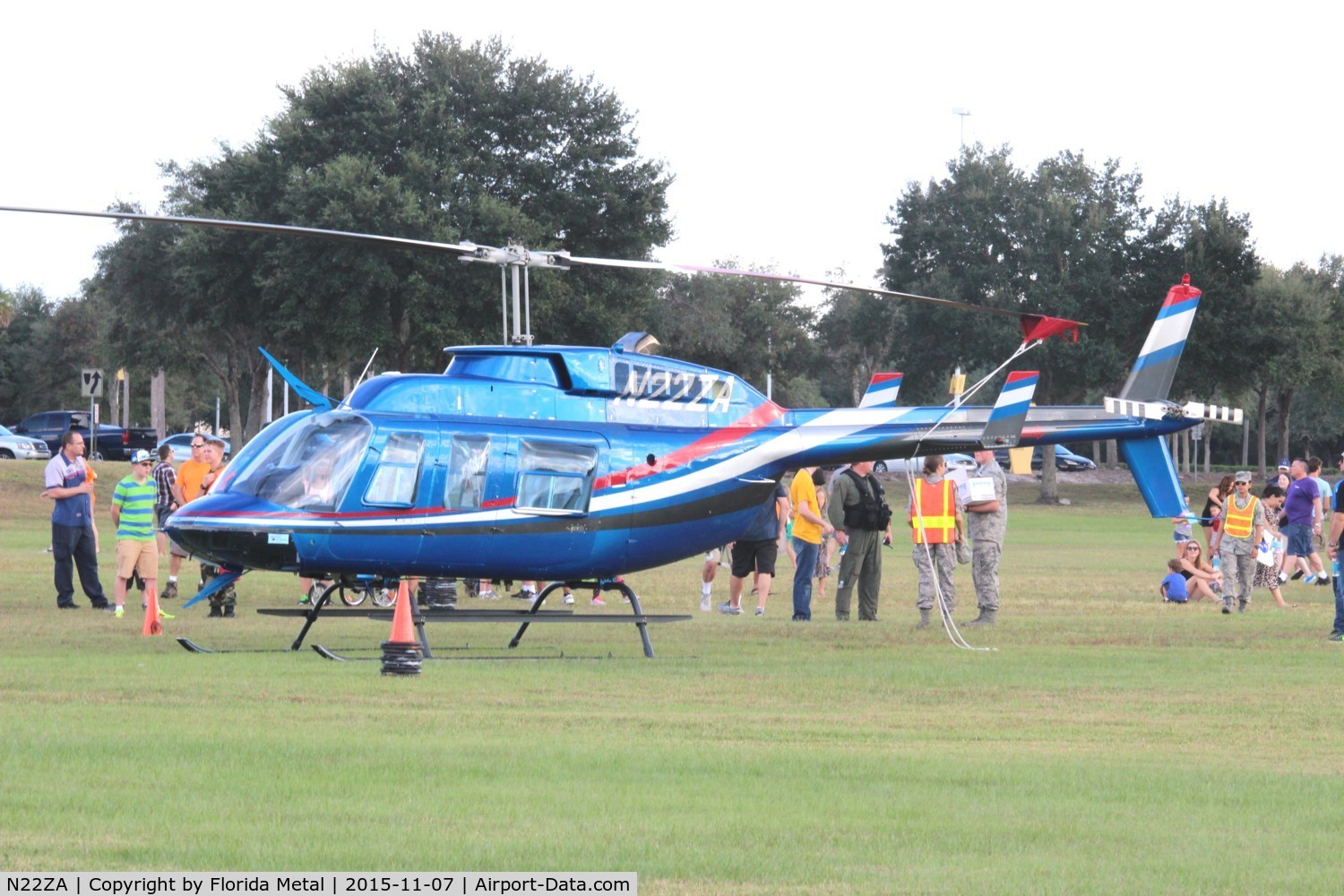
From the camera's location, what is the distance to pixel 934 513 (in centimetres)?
1897

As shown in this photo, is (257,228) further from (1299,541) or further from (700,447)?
(1299,541)

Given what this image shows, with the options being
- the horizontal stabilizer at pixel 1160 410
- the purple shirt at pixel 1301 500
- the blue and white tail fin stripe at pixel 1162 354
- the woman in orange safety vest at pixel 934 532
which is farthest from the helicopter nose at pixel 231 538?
the purple shirt at pixel 1301 500

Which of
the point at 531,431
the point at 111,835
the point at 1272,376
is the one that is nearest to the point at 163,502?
the point at 531,431

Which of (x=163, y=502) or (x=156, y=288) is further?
(x=156, y=288)

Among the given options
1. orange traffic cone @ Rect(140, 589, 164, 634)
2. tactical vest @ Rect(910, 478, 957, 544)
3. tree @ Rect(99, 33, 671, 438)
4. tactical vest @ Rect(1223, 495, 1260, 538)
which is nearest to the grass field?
orange traffic cone @ Rect(140, 589, 164, 634)

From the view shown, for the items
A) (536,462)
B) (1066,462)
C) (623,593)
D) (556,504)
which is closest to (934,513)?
(623,593)

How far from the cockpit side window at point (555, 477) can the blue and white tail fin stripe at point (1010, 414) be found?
455 centimetres

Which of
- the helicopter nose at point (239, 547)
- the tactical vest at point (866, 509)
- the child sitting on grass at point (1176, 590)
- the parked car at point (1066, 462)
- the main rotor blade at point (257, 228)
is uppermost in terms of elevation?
the main rotor blade at point (257, 228)

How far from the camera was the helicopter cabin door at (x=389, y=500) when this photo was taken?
50.2ft

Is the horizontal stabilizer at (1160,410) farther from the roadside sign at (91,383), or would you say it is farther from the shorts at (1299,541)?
the roadside sign at (91,383)

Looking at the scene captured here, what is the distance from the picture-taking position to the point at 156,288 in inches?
2283

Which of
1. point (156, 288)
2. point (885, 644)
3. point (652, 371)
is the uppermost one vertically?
point (156, 288)

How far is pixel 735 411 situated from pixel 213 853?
11.3 m

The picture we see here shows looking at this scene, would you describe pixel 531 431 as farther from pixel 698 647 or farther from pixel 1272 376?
pixel 1272 376
